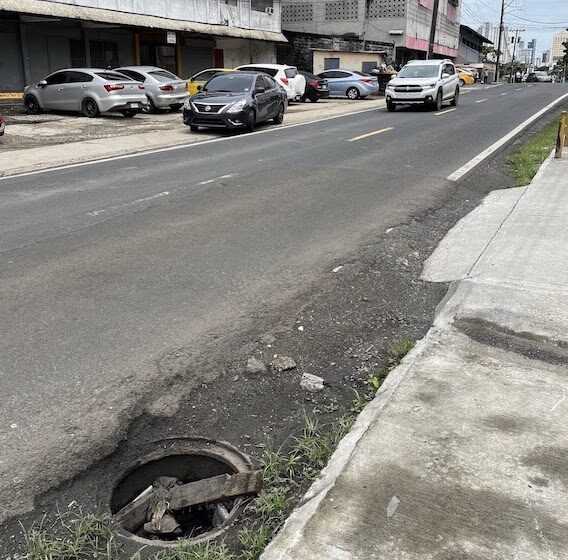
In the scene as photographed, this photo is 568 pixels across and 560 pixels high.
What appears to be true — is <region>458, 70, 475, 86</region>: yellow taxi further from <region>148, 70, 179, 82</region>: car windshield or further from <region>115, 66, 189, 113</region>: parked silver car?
<region>115, 66, 189, 113</region>: parked silver car

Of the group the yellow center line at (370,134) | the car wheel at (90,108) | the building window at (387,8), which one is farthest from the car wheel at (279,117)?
the building window at (387,8)

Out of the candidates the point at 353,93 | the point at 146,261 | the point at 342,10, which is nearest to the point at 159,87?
the point at 353,93

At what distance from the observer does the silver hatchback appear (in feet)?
67.4

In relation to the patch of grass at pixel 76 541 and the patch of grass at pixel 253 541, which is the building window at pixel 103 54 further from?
the patch of grass at pixel 253 541

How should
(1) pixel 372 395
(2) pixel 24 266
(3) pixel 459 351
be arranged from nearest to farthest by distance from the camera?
1. (1) pixel 372 395
2. (3) pixel 459 351
3. (2) pixel 24 266

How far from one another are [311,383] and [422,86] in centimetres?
2110

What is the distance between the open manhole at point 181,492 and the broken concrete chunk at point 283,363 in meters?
0.96

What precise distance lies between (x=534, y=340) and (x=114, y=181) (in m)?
8.03

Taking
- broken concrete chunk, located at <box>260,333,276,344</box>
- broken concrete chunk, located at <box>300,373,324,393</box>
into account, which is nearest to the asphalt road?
broken concrete chunk, located at <box>260,333,276,344</box>

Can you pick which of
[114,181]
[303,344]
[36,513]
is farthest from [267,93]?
[36,513]

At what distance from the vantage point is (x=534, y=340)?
4488mm

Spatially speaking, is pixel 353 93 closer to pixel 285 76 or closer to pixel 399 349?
pixel 285 76

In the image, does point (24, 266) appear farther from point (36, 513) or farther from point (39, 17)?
point (39, 17)

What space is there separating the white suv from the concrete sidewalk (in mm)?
19335
